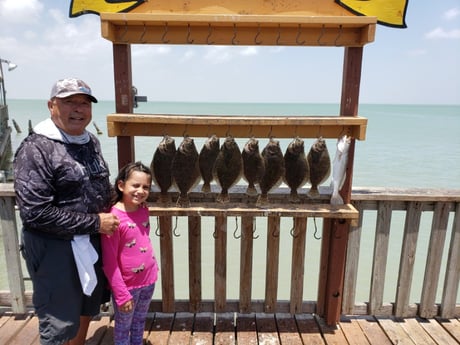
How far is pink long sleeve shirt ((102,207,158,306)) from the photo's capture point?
2031 mm

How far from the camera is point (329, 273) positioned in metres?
2.93

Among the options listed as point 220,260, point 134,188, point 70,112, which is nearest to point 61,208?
point 134,188

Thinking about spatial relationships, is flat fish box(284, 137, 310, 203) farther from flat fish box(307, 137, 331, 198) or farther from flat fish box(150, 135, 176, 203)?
flat fish box(150, 135, 176, 203)

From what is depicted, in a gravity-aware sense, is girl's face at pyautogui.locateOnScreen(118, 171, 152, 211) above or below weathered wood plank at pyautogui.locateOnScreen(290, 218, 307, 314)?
above

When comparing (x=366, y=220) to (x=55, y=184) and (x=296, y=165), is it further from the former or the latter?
(x=55, y=184)

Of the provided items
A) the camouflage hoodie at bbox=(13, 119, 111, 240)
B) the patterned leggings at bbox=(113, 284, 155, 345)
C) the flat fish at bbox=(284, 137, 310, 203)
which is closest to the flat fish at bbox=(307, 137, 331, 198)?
the flat fish at bbox=(284, 137, 310, 203)

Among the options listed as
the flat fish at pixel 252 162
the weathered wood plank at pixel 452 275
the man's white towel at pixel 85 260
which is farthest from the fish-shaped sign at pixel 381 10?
the man's white towel at pixel 85 260

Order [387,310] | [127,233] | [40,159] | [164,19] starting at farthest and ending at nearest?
[387,310]
[164,19]
[127,233]
[40,159]

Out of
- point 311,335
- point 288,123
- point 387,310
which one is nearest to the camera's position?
point 288,123

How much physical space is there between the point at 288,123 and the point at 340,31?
2.67 ft

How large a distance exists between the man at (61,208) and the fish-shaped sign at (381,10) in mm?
1943

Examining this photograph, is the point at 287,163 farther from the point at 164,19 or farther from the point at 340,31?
the point at 164,19

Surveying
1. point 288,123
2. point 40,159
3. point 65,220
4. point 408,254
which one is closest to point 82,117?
point 40,159

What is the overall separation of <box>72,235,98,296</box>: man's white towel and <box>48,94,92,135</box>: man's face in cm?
62
